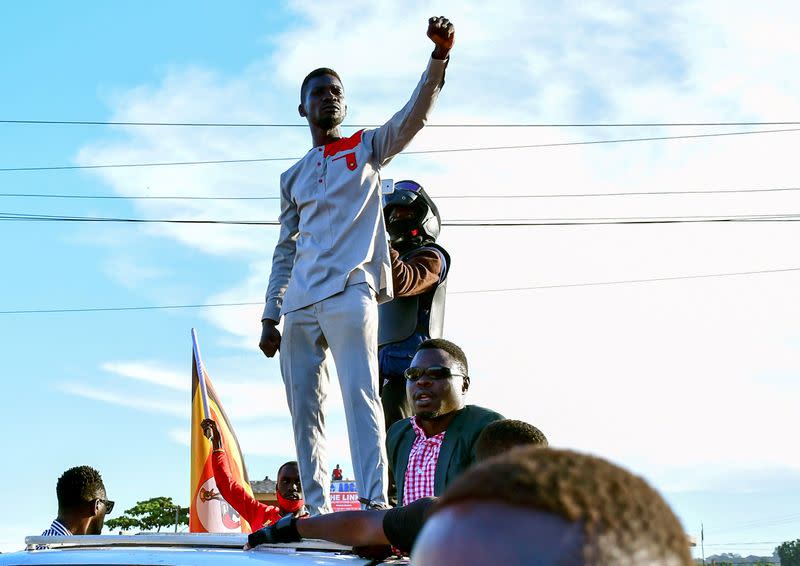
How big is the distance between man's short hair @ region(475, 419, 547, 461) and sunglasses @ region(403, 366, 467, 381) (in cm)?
100

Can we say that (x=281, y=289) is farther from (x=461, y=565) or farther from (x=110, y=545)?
(x=461, y=565)

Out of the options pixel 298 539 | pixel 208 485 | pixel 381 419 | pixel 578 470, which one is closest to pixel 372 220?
pixel 381 419

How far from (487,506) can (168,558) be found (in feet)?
6.81

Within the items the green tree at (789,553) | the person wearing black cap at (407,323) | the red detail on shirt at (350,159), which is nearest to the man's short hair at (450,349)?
the person wearing black cap at (407,323)

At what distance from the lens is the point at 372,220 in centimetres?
476

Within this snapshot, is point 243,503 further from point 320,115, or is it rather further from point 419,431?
point 320,115

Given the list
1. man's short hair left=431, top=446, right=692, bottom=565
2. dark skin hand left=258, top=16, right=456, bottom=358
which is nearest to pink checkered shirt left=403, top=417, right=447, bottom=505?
dark skin hand left=258, top=16, right=456, bottom=358

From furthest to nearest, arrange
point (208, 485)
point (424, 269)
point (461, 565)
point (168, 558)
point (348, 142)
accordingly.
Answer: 1. point (208, 485)
2. point (424, 269)
3. point (348, 142)
4. point (168, 558)
5. point (461, 565)

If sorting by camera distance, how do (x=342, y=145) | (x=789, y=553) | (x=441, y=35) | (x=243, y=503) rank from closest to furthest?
(x=441, y=35) < (x=342, y=145) < (x=243, y=503) < (x=789, y=553)

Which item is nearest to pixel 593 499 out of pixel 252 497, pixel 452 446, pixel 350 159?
pixel 452 446

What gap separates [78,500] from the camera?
5984 millimetres

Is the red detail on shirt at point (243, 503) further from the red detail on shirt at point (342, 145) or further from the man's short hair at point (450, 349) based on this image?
the red detail on shirt at point (342, 145)

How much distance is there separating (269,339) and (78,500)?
186 cm

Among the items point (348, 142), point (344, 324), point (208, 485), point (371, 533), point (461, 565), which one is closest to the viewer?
point (461, 565)
